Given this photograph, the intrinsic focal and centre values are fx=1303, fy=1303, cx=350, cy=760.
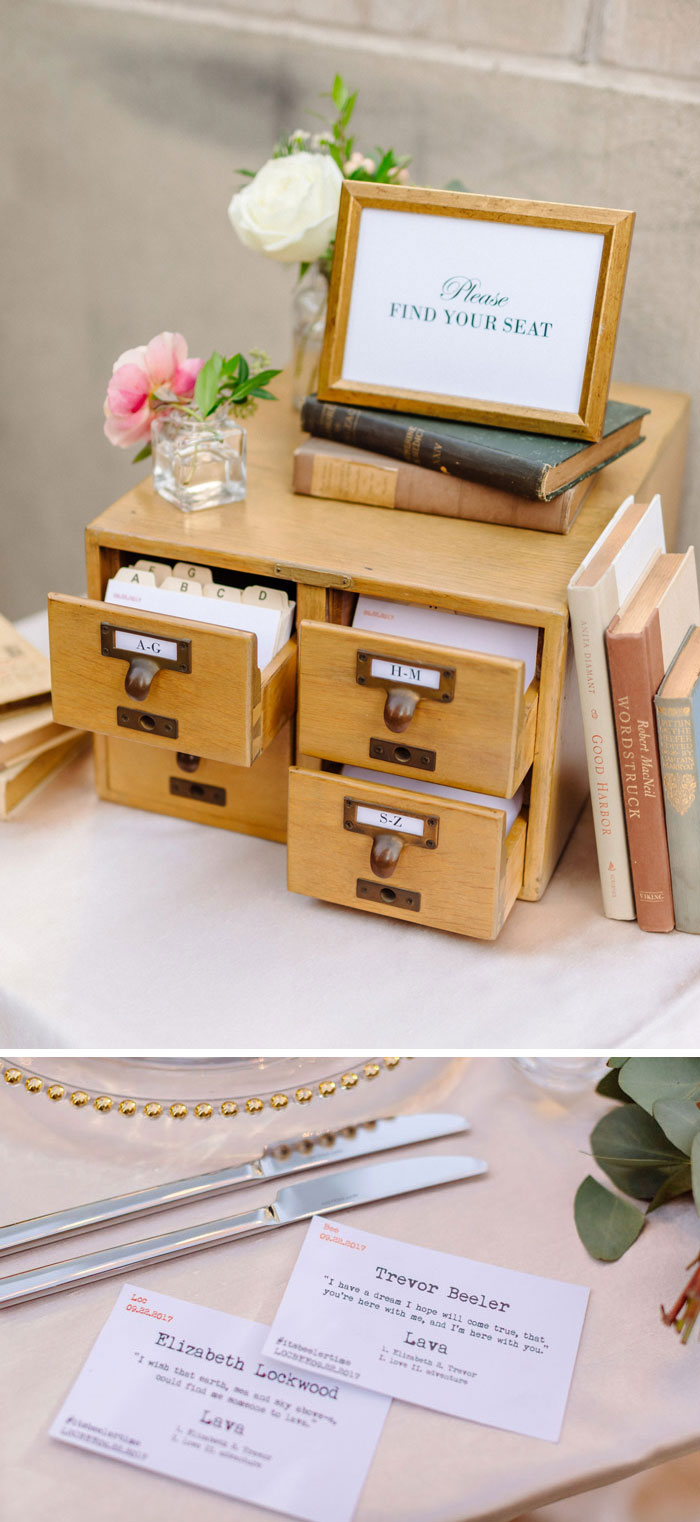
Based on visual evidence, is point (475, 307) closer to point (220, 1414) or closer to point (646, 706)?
point (646, 706)

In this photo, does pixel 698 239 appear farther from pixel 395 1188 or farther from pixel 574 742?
pixel 395 1188

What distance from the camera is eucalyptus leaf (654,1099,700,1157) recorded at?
71 centimetres

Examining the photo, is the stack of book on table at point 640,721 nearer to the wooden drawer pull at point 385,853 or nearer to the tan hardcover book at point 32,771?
the wooden drawer pull at point 385,853

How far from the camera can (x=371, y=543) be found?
1.00m

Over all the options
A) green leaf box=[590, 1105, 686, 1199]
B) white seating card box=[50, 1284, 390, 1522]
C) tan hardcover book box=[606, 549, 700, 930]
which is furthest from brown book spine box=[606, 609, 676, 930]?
white seating card box=[50, 1284, 390, 1522]

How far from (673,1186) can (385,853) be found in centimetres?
30

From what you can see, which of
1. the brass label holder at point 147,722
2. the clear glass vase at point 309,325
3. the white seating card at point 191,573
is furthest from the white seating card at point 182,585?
the clear glass vase at point 309,325

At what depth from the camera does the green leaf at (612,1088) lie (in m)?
0.79

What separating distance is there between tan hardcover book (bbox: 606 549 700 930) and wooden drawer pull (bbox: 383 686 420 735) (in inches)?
5.7

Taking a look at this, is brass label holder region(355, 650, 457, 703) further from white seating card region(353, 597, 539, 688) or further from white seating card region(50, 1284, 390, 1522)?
white seating card region(50, 1284, 390, 1522)

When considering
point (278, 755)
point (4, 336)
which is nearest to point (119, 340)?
point (4, 336)

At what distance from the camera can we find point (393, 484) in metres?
1.05

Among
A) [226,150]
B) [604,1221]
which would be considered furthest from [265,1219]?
[226,150]

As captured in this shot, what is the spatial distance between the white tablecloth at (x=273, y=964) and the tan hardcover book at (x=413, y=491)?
0.29 metres
